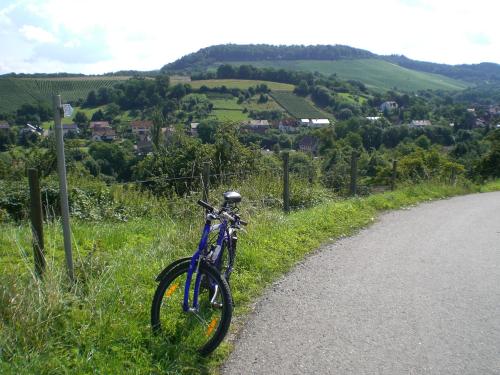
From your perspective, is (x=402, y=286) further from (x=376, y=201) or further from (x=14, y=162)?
(x=14, y=162)

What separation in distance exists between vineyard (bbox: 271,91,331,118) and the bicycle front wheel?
232 ft

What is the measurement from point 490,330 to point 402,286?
1.36 m

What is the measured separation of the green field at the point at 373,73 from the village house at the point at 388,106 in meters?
42.3

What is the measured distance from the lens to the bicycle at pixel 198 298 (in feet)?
12.6

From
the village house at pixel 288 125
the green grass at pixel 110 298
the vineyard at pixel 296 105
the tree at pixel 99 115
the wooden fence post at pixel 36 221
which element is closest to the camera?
the green grass at pixel 110 298

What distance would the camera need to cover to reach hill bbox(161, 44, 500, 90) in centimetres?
14650

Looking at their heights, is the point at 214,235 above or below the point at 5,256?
above

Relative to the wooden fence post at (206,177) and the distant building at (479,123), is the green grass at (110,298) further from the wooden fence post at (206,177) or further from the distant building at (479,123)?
the distant building at (479,123)

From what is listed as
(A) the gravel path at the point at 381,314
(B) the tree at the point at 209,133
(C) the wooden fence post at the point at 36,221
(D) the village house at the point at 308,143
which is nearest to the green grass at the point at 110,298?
(C) the wooden fence post at the point at 36,221

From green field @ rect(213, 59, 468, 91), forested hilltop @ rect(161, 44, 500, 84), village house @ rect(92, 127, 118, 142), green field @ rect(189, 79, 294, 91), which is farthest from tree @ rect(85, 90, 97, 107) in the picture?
forested hilltop @ rect(161, 44, 500, 84)

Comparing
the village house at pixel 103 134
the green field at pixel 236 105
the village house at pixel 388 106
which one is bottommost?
the village house at pixel 388 106

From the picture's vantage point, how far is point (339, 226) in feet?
29.5

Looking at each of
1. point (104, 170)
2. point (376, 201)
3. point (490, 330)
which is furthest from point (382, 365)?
point (104, 170)

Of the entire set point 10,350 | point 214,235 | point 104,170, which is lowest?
point 104,170
